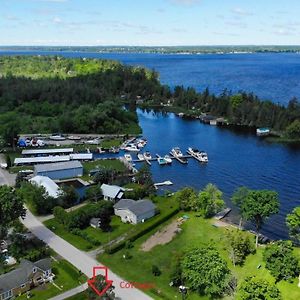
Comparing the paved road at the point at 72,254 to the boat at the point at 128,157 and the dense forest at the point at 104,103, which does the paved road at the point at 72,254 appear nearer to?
the boat at the point at 128,157

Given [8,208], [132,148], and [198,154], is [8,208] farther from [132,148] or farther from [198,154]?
[198,154]

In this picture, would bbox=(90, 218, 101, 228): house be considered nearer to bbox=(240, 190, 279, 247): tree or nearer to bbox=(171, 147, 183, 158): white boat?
bbox=(240, 190, 279, 247): tree

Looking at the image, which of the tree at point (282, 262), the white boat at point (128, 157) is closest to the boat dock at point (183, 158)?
the white boat at point (128, 157)

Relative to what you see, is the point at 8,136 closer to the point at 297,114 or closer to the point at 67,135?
the point at 67,135

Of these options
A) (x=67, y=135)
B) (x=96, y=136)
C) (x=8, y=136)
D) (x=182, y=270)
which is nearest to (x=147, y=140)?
(x=96, y=136)

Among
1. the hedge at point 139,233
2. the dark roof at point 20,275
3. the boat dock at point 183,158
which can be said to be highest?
the dark roof at point 20,275

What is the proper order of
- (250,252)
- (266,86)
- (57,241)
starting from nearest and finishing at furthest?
(250,252), (57,241), (266,86)
